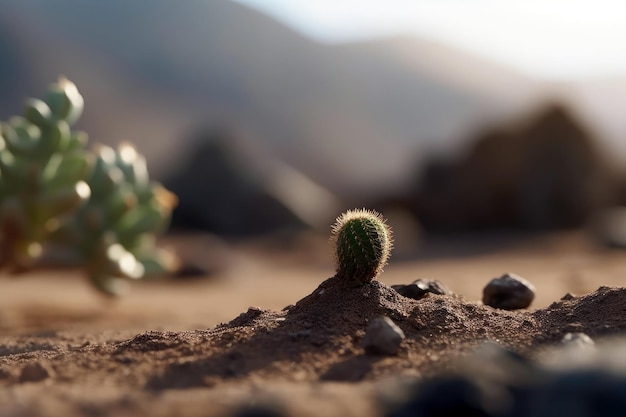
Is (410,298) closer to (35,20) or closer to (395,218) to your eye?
(395,218)

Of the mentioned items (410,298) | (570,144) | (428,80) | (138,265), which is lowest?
(410,298)

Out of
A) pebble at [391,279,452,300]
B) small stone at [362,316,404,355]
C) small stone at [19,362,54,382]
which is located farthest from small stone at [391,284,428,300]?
small stone at [19,362,54,382]

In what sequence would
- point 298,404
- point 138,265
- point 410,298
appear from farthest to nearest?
1. point 138,265
2. point 410,298
3. point 298,404

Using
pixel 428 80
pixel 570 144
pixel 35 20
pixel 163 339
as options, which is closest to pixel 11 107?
pixel 35 20

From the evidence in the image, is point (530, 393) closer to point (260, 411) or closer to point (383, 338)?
point (260, 411)

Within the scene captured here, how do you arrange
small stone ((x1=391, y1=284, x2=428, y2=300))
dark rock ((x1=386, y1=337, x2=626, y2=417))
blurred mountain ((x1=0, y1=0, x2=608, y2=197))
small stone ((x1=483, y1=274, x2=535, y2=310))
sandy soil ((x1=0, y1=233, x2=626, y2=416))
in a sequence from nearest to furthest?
dark rock ((x1=386, y1=337, x2=626, y2=417)) < sandy soil ((x1=0, y1=233, x2=626, y2=416)) < small stone ((x1=391, y1=284, x2=428, y2=300)) < small stone ((x1=483, y1=274, x2=535, y2=310)) < blurred mountain ((x1=0, y1=0, x2=608, y2=197))

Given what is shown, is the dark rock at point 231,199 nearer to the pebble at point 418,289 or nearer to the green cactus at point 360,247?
the pebble at point 418,289

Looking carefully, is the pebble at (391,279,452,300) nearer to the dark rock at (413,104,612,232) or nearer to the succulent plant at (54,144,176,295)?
the succulent plant at (54,144,176,295)
